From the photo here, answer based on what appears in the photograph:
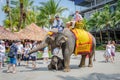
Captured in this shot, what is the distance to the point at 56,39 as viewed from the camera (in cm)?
1329

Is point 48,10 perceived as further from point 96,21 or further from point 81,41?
point 81,41

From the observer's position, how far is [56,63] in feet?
43.7

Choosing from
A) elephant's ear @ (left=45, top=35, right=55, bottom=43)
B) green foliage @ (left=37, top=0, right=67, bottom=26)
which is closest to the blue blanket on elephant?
elephant's ear @ (left=45, top=35, right=55, bottom=43)

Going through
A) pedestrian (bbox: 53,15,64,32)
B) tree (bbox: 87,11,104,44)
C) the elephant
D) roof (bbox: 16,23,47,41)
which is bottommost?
the elephant

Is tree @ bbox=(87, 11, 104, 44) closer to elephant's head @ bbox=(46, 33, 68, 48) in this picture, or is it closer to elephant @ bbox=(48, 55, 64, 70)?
elephant @ bbox=(48, 55, 64, 70)

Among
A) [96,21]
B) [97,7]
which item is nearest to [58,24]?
[96,21]

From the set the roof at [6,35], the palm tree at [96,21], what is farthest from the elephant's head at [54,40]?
the palm tree at [96,21]

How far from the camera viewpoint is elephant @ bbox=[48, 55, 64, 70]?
13.3 m

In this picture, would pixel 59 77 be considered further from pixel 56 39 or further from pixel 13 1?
pixel 13 1

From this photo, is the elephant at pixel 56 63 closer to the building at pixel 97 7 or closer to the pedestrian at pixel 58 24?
the pedestrian at pixel 58 24

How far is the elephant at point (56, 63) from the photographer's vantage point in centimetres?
1334

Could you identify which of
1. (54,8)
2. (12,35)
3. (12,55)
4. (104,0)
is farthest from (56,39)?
(104,0)

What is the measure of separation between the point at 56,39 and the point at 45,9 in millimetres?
37824

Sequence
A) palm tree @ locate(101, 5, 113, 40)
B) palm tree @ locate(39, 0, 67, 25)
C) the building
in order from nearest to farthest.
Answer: palm tree @ locate(39, 0, 67, 25), palm tree @ locate(101, 5, 113, 40), the building
